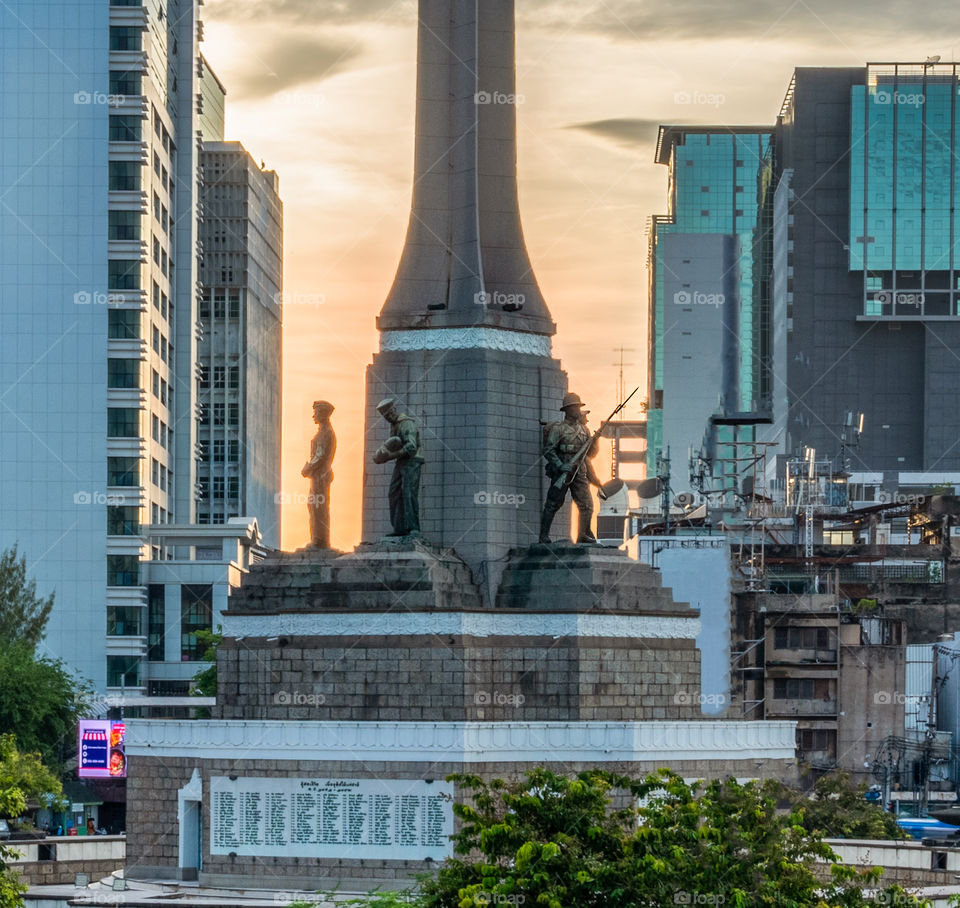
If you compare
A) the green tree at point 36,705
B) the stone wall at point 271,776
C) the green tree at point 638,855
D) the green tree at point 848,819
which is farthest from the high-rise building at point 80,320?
the green tree at point 638,855

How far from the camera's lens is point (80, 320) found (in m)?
117

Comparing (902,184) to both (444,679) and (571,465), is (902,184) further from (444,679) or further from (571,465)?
(444,679)

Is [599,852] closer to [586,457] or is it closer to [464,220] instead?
[586,457]

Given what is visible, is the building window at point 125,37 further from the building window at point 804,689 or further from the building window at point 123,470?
the building window at point 804,689

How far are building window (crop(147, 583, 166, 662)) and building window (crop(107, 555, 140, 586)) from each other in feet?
5.20

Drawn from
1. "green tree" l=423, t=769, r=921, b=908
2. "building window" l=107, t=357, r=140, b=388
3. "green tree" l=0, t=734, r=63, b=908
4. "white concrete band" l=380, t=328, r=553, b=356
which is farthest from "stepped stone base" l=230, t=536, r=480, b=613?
"building window" l=107, t=357, r=140, b=388

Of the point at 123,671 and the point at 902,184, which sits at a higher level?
the point at 902,184

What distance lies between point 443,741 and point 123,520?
68093mm

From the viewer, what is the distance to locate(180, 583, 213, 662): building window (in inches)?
4717

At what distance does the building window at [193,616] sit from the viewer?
11981 centimetres

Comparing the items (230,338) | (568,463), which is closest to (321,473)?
(568,463)

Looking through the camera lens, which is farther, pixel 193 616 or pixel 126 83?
pixel 193 616

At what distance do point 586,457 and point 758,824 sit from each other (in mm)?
16086

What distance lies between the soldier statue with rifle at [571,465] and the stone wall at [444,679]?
3.76 meters
